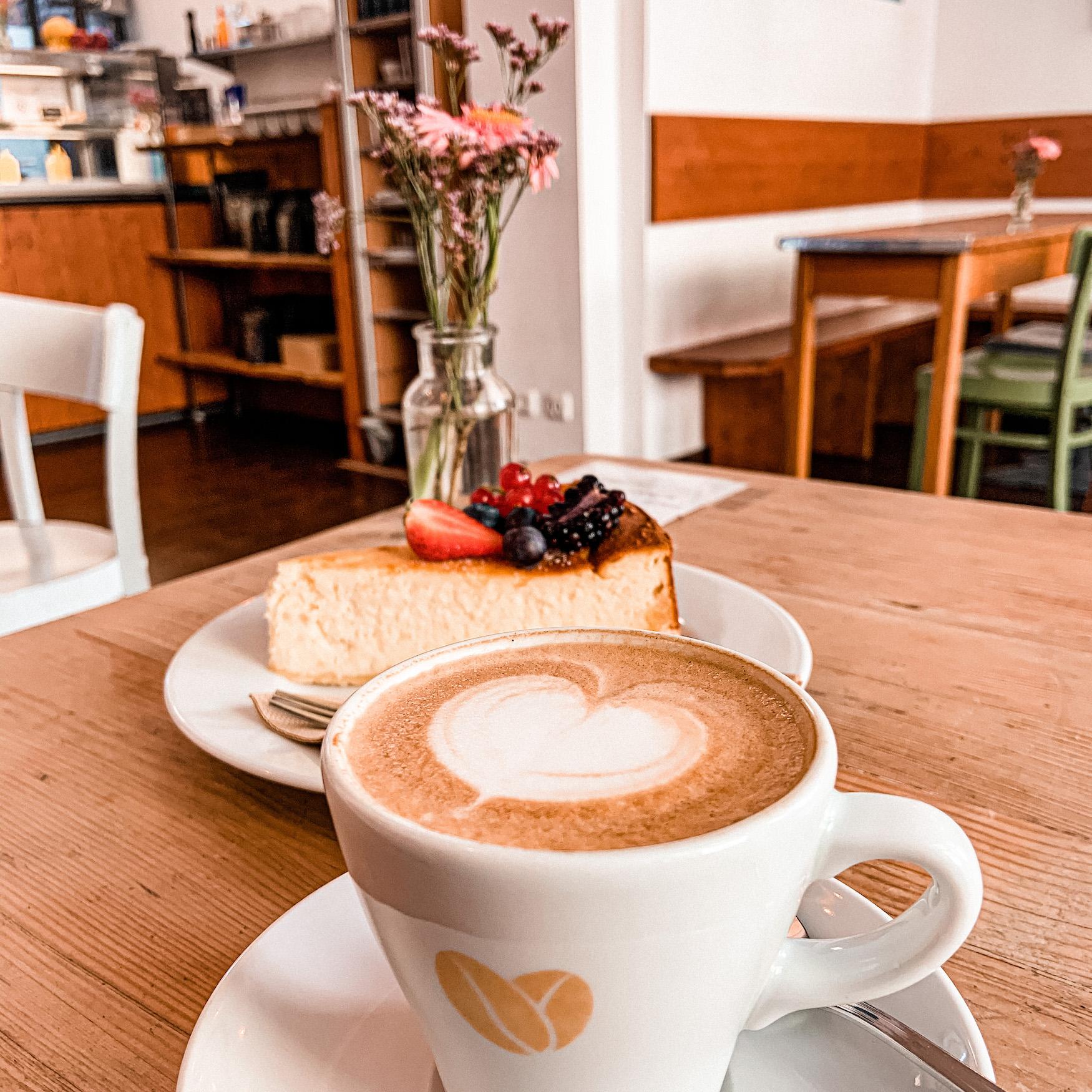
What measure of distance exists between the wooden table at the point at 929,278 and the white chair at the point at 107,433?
79.0 inches

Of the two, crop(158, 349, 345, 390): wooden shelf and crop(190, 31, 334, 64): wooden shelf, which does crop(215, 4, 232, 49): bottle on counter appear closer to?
crop(190, 31, 334, 64): wooden shelf

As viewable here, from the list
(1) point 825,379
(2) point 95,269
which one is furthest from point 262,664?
(2) point 95,269

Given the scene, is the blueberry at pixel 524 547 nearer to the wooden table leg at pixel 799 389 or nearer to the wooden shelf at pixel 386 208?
the wooden table leg at pixel 799 389

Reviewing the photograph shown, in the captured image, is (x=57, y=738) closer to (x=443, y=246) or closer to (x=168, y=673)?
(x=168, y=673)

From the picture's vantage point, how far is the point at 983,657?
71cm

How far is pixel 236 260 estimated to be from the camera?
15.7 feet

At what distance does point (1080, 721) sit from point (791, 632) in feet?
0.58

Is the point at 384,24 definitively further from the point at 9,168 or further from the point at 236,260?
the point at 9,168

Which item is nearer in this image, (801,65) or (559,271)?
(559,271)

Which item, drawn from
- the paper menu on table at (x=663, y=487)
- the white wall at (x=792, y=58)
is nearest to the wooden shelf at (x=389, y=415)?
the white wall at (x=792, y=58)

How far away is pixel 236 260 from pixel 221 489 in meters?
1.26

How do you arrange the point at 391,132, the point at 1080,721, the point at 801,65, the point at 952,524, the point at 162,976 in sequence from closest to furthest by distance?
1. the point at 162,976
2. the point at 1080,721
3. the point at 391,132
4. the point at 952,524
5. the point at 801,65

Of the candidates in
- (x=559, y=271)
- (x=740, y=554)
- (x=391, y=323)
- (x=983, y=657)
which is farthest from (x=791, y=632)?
(x=391, y=323)

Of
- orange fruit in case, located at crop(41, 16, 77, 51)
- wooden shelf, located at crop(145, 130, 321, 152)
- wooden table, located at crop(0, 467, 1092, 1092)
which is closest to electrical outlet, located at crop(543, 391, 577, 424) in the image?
wooden shelf, located at crop(145, 130, 321, 152)
